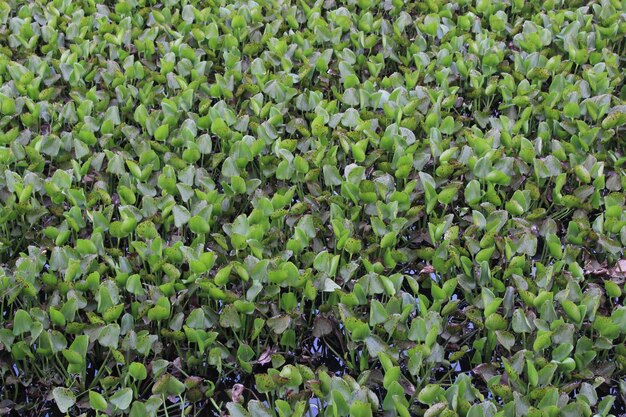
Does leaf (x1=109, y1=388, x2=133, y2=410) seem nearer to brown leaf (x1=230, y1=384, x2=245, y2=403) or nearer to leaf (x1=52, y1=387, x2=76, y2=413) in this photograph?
leaf (x1=52, y1=387, x2=76, y2=413)

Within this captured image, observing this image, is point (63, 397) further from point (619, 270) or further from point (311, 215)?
point (619, 270)

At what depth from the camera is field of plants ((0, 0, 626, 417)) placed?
215 centimetres

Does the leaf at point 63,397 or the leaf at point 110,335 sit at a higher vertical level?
the leaf at point 110,335

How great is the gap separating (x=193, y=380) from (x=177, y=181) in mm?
772

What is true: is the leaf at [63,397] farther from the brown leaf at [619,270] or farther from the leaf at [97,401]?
the brown leaf at [619,270]

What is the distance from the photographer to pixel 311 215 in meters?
2.53

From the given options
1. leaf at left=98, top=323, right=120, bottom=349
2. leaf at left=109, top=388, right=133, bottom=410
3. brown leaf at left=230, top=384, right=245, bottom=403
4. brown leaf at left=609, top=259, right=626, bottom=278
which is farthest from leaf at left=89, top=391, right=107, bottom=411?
brown leaf at left=609, top=259, right=626, bottom=278

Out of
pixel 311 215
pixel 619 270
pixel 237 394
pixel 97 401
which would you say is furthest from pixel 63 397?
pixel 619 270

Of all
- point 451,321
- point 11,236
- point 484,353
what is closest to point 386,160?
point 451,321

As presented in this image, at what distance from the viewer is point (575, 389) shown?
87.0 inches

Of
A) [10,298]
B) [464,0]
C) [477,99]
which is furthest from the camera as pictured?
[464,0]

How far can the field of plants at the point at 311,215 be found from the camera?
2.15 m

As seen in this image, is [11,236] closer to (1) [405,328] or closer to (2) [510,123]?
(1) [405,328]

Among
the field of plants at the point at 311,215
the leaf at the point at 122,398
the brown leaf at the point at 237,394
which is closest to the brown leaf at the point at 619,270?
the field of plants at the point at 311,215
